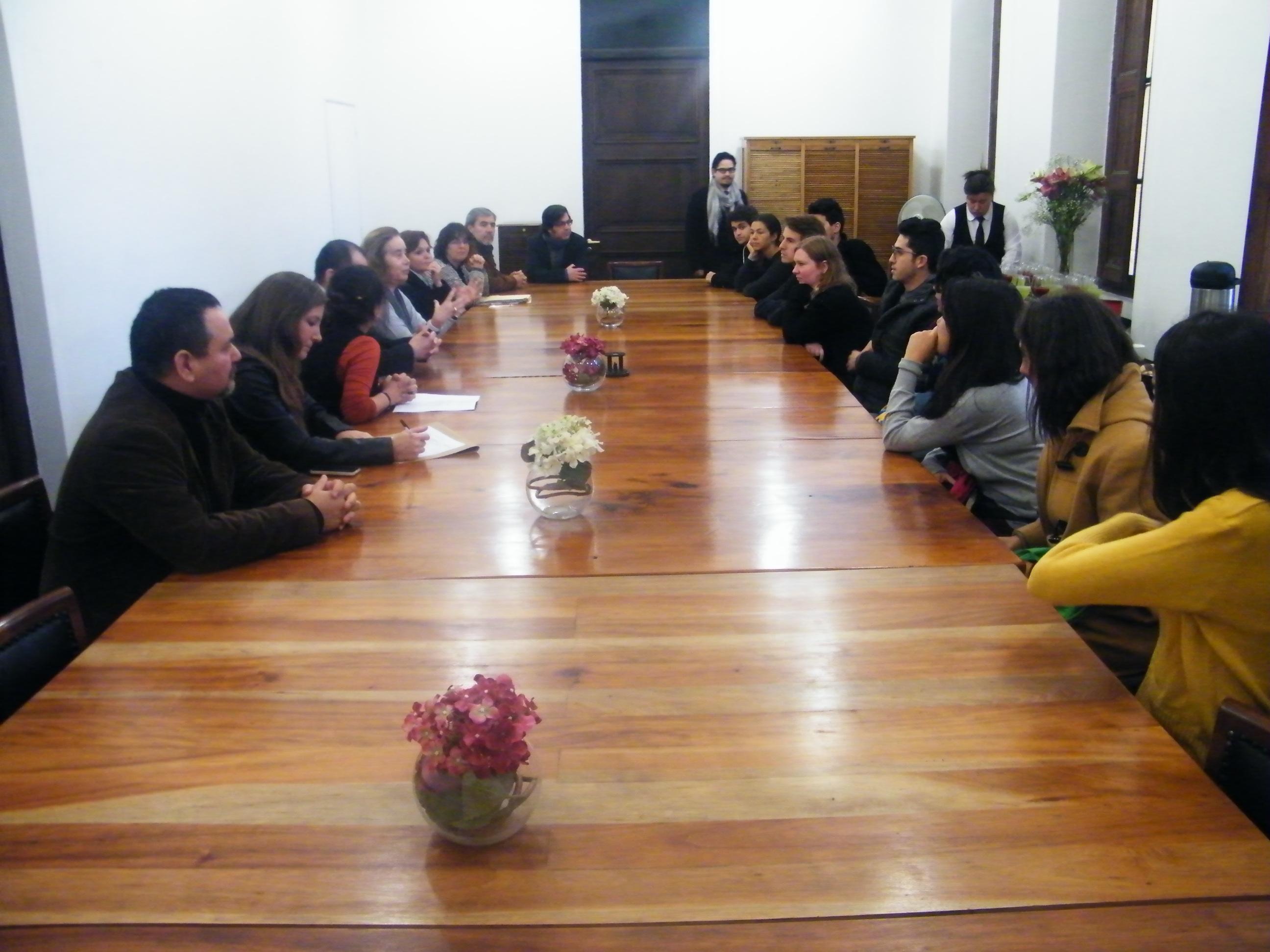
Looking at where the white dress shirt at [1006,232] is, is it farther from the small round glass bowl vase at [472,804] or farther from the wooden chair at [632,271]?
the small round glass bowl vase at [472,804]

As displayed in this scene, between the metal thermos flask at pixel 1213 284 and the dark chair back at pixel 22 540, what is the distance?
179 inches

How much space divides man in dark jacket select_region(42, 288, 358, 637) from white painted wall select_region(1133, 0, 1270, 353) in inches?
177

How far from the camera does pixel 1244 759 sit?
151 centimetres

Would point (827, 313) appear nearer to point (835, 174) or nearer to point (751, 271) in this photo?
point (751, 271)

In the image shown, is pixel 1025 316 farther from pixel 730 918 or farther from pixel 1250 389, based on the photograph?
pixel 730 918

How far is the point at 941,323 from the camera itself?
3.41m

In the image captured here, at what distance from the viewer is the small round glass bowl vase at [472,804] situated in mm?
1326

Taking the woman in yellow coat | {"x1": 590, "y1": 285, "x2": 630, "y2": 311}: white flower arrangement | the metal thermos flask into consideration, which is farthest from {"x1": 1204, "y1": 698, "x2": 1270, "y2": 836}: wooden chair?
{"x1": 590, "y1": 285, "x2": 630, "y2": 311}: white flower arrangement

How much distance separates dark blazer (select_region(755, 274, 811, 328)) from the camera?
538cm

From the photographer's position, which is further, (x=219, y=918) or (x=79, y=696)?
(x=79, y=696)

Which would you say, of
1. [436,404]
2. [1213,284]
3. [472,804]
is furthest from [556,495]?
[1213,284]

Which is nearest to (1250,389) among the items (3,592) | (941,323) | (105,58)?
(941,323)

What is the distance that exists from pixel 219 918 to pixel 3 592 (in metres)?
1.55

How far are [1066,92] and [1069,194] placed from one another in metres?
0.90
